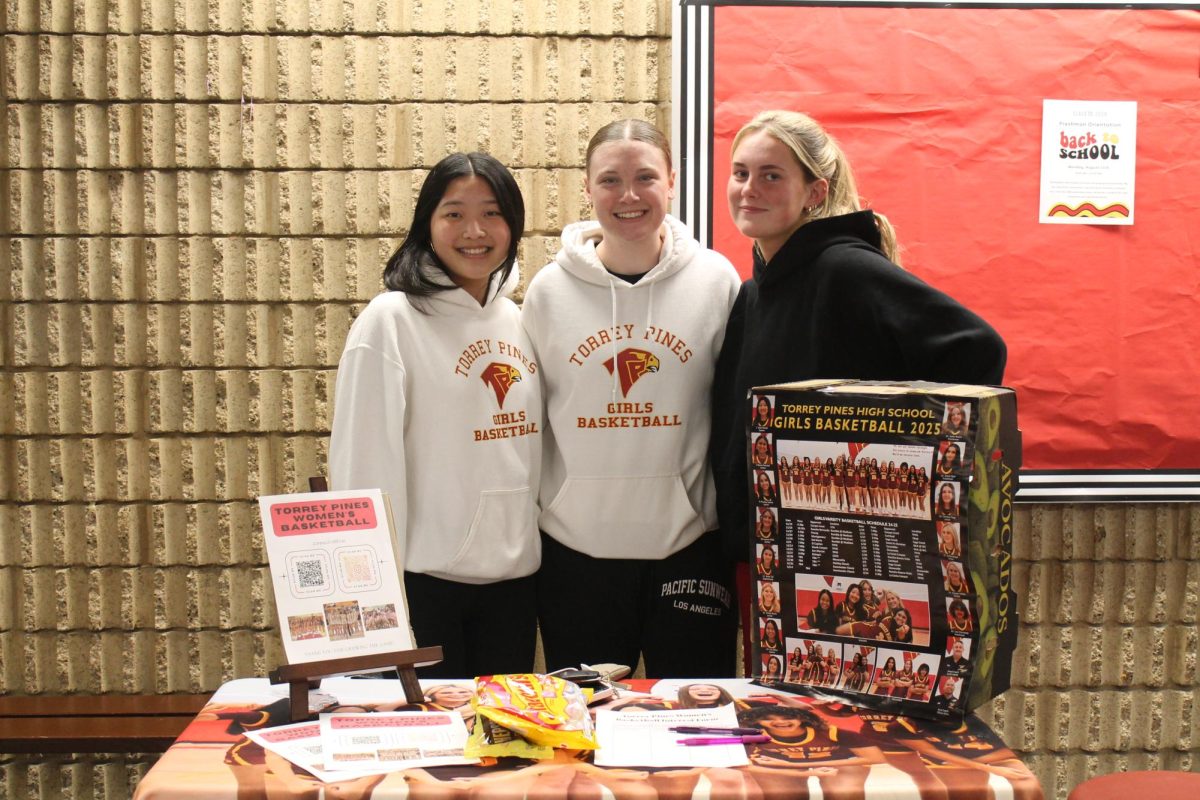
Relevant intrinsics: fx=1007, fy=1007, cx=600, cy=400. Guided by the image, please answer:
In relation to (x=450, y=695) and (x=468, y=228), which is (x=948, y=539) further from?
(x=468, y=228)

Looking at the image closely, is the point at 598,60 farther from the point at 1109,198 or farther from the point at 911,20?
the point at 1109,198

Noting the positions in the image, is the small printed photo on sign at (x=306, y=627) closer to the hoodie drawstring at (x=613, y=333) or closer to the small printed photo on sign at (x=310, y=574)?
the small printed photo on sign at (x=310, y=574)

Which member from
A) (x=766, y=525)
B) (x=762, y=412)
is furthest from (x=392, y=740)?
(x=762, y=412)

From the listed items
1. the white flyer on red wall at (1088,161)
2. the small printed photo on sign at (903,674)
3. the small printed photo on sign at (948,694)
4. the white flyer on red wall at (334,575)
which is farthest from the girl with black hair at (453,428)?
the white flyer on red wall at (1088,161)

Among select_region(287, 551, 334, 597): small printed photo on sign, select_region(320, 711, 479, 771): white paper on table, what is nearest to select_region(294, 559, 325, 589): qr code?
select_region(287, 551, 334, 597): small printed photo on sign

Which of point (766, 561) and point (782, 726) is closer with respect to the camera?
point (782, 726)

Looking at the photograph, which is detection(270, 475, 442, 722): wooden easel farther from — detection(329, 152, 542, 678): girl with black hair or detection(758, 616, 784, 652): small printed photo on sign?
detection(758, 616, 784, 652): small printed photo on sign

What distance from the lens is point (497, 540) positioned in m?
2.44

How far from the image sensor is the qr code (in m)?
1.90

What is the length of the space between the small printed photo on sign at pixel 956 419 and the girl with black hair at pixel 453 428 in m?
1.09

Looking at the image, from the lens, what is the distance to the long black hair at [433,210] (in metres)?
2.47

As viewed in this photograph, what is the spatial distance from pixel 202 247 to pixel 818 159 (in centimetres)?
199

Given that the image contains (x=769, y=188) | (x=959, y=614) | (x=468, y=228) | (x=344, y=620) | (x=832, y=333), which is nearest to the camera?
(x=959, y=614)

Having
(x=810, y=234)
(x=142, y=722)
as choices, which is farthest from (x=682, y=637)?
(x=142, y=722)
